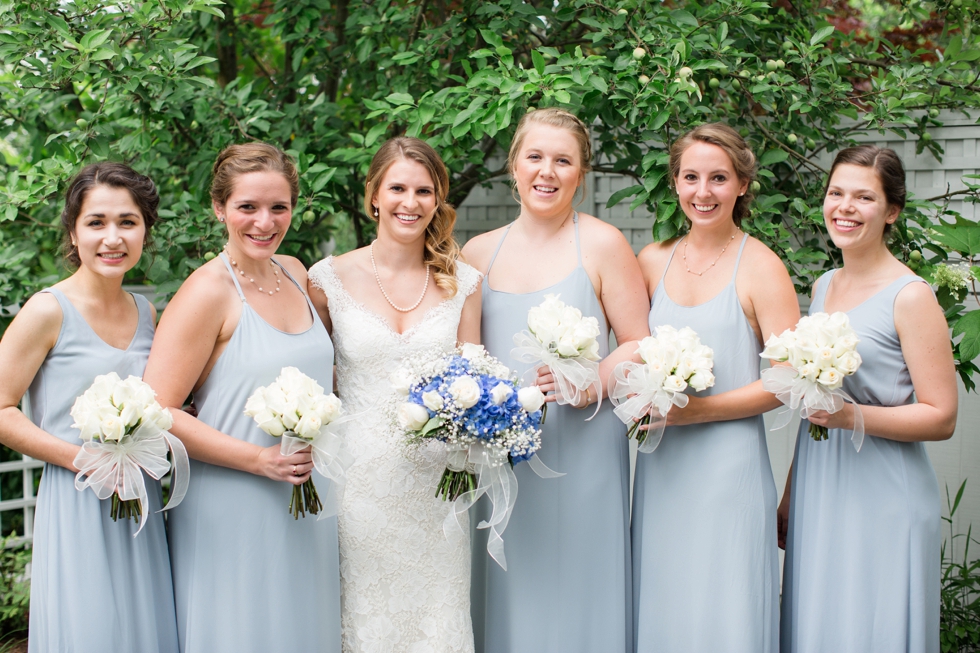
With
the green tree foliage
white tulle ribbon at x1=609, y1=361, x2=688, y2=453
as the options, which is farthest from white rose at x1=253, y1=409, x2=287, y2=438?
the green tree foliage

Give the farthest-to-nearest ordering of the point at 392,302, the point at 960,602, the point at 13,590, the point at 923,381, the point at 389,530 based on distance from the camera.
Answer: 1. the point at 13,590
2. the point at 960,602
3. the point at 392,302
4. the point at 389,530
5. the point at 923,381

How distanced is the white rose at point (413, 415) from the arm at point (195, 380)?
364 millimetres

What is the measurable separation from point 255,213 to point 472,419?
3.69 ft

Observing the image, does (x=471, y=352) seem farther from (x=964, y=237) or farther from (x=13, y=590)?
(x=13, y=590)

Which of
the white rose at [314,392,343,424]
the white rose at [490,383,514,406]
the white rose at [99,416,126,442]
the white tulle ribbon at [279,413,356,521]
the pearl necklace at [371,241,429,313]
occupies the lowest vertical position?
the white tulle ribbon at [279,413,356,521]

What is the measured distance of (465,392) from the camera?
8.95 ft

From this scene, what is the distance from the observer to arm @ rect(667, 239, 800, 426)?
3.16 m

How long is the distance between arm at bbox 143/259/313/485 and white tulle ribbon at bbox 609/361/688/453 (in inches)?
46.6

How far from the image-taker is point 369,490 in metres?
3.22

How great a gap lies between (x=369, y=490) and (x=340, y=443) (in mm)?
463

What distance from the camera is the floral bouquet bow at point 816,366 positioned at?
2.79 metres

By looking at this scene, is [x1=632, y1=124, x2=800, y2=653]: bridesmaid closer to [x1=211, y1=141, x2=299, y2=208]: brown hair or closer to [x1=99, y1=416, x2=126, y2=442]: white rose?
[x1=211, y1=141, x2=299, y2=208]: brown hair

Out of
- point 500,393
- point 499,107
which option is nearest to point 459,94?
point 499,107

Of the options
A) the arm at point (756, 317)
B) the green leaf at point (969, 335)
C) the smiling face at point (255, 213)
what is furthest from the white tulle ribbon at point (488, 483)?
the green leaf at point (969, 335)
